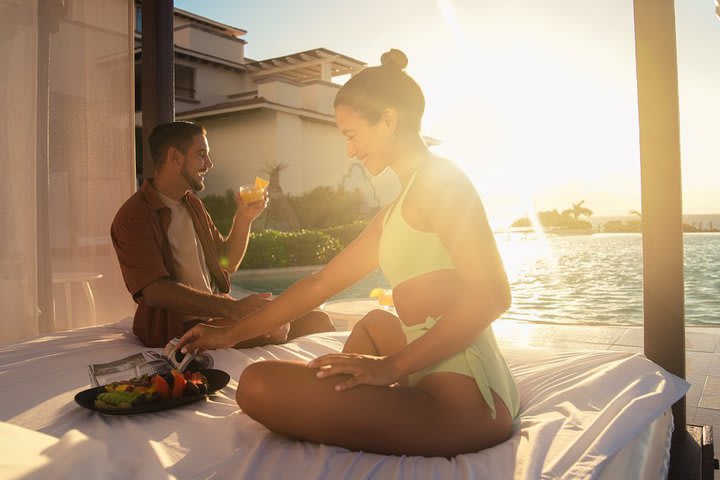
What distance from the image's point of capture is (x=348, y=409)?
1.48m

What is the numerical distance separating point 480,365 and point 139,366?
1.13 metres

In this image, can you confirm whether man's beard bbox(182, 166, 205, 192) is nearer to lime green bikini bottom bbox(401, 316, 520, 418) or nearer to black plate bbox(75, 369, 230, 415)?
black plate bbox(75, 369, 230, 415)

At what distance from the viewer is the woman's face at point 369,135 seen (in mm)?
1733

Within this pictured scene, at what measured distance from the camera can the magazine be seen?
1.94m

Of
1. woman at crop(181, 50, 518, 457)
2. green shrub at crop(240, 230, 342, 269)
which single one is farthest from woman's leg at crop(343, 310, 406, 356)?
green shrub at crop(240, 230, 342, 269)

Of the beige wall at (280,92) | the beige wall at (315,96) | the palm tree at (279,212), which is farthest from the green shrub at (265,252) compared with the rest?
the beige wall at (315,96)

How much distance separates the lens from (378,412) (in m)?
1.47

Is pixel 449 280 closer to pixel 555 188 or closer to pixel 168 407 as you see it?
pixel 168 407

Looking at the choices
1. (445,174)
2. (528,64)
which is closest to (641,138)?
(445,174)

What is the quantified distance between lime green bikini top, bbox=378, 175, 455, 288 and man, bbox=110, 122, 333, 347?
1050 mm

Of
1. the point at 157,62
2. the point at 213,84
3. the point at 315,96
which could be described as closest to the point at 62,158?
the point at 157,62

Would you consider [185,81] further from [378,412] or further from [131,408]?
[378,412]

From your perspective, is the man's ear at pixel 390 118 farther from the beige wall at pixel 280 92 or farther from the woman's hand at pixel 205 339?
the beige wall at pixel 280 92

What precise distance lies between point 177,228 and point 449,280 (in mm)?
2016
